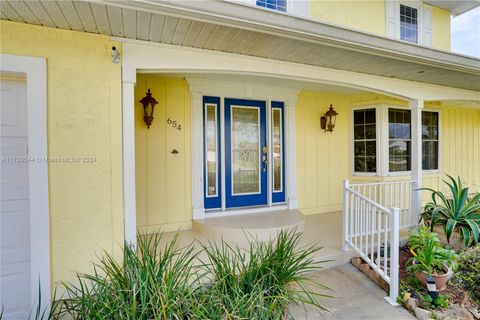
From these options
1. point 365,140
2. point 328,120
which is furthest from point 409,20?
point 328,120

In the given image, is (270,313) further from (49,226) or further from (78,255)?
(49,226)

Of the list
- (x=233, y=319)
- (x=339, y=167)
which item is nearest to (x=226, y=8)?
(x=233, y=319)

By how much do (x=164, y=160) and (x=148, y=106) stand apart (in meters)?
0.87

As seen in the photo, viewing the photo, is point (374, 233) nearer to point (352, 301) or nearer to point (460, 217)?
point (352, 301)

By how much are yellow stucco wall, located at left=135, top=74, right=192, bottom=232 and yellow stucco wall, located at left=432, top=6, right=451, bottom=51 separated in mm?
5624

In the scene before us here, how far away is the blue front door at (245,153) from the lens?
4582 millimetres

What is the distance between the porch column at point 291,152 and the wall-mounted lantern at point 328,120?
0.71 metres

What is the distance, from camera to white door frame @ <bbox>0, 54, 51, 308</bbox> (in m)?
2.30

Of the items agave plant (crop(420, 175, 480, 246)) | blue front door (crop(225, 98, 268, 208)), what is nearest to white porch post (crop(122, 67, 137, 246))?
blue front door (crop(225, 98, 268, 208))

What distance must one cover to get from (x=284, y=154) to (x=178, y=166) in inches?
79.6

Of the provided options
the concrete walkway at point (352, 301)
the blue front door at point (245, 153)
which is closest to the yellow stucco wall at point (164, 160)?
the blue front door at point (245, 153)

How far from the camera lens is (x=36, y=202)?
233 centimetres

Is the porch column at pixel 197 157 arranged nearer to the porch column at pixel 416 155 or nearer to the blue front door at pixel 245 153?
the blue front door at pixel 245 153

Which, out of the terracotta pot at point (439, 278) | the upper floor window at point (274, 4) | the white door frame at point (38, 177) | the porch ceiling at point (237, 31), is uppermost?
the upper floor window at point (274, 4)
